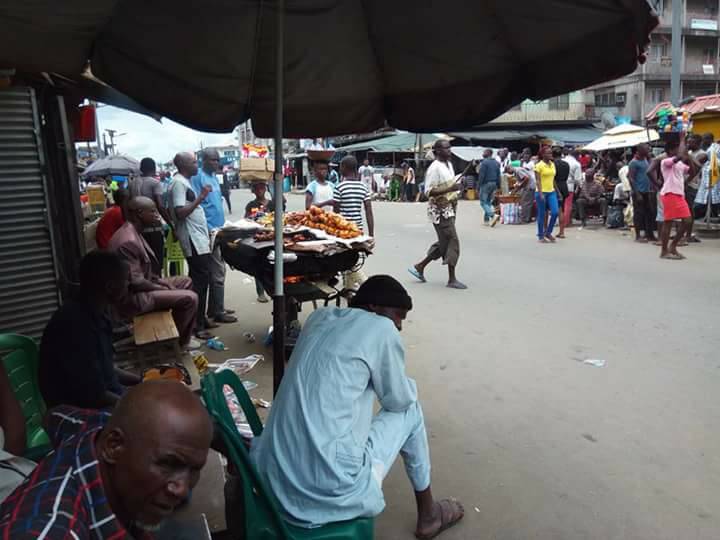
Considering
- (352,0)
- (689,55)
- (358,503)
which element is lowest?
(358,503)

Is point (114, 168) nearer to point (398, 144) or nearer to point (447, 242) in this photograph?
point (447, 242)

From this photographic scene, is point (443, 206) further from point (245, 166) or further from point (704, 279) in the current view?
point (245, 166)

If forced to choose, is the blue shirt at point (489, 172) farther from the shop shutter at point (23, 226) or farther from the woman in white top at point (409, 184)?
the shop shutter at point (23, 226)

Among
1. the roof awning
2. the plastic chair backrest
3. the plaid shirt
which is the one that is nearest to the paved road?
the plastic chair backrest

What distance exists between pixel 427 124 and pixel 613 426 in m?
2.41

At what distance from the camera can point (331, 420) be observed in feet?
7.19

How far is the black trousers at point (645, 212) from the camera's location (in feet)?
37.4

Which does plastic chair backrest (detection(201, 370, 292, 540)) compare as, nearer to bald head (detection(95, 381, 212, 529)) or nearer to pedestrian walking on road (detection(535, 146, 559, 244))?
bald head (detection(95, 381, 212, 529))

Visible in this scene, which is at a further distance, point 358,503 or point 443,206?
point 443,206

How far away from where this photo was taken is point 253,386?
4.61 meters

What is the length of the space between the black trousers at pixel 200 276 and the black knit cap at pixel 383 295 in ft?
12.2

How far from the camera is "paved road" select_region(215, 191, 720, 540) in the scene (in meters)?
3.00

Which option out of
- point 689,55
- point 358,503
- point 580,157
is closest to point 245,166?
point 358,503

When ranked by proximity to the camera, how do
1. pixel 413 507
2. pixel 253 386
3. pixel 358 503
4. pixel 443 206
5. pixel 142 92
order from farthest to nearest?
pixel 443 206
pixel 253 386
pixel 142 92
pixel 413 507
pixel 358 503
